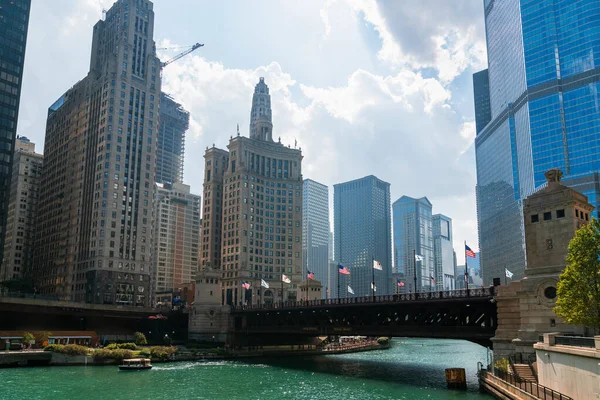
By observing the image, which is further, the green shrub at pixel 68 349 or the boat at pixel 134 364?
the green shrub at pixel 68 349

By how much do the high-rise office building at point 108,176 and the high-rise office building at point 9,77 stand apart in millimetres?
25222

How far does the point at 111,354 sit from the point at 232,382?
29.7 metres

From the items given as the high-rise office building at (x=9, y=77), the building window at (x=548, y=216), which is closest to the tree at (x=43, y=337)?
the high-rise office building at (x=9, y=77)

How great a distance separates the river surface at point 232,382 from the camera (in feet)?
204

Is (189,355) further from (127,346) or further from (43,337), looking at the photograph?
(43,337)

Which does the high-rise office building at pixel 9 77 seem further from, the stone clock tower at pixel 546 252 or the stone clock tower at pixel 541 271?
the stone clock tower at pixel 546 252

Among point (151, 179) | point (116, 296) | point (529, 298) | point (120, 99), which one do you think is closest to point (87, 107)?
point (120, 99)

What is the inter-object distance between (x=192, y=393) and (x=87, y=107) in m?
133

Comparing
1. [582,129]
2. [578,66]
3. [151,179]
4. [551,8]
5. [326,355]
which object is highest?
[551,8]

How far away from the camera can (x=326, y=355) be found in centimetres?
12925

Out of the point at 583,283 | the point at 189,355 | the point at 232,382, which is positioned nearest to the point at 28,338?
the point at 189,355

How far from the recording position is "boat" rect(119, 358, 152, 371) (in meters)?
84.8

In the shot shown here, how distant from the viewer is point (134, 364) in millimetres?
85938

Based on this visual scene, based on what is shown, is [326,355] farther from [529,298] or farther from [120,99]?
[120,99]
